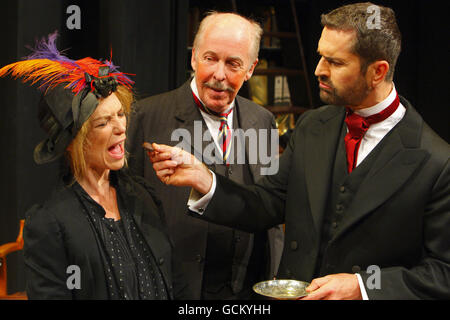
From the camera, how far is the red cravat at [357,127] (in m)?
2.01

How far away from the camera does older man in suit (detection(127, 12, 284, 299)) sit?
7.89 feet

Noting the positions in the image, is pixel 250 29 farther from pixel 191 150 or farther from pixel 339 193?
pixel 339 193

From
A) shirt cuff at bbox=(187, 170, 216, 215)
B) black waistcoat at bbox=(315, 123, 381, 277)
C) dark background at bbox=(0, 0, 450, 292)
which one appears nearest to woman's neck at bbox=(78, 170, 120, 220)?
shirt cuff at bbox=(187, 170, 216, 215)

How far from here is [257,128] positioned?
8.75 ft

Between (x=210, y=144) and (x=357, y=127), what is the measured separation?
0.74 meters

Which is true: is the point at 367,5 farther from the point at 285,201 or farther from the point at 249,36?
the point at 285,201

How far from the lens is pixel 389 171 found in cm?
191

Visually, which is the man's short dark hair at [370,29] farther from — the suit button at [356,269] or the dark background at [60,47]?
the dark background at [60,47]

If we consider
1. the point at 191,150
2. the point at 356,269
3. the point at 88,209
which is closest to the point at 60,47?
the point at 191,150

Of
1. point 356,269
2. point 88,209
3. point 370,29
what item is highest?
point 370,29

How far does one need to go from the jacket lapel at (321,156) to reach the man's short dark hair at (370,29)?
0.91 feet

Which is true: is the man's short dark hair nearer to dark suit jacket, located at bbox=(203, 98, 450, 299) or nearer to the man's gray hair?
dark suit jacket, located at bbox=(203, 98, 450, 299)

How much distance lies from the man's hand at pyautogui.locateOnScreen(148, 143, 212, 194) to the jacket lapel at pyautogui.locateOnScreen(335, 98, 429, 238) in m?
0.54

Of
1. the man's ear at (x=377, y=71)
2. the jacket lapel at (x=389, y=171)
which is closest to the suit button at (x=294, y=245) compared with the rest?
the jacket lapel at (x=389, y=171)
